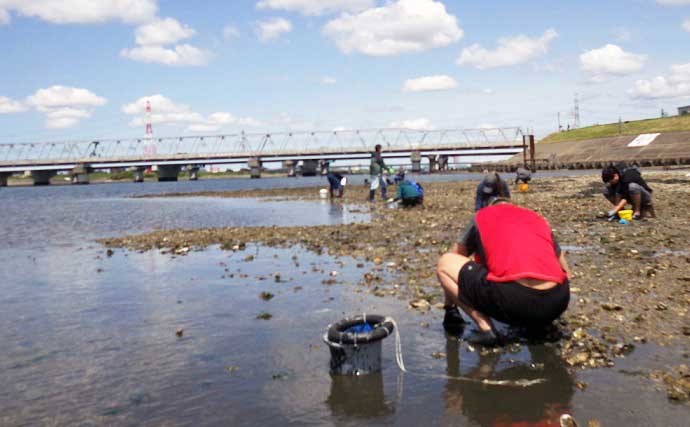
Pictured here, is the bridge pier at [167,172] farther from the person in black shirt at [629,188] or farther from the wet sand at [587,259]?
the person in black shirt at [629,188]

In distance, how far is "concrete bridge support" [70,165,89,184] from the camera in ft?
611

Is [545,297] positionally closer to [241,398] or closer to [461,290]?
[461,290]

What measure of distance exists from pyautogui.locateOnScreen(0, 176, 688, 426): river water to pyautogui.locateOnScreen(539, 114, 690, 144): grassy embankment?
121 metres

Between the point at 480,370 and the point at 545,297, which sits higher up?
the point at 545,297

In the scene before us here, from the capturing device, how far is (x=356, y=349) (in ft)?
20.6

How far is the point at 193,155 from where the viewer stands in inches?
7397

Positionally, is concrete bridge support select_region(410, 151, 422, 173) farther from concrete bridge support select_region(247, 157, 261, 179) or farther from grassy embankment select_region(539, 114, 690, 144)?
concrete bridge support select_region(247, 157, 261, 179)

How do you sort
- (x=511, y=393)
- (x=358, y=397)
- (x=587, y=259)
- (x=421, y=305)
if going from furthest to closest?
1. (x=587, y=259)
2. (x=421, y=305)
3. (x=358, y=397)
4. (x=511, y=393)

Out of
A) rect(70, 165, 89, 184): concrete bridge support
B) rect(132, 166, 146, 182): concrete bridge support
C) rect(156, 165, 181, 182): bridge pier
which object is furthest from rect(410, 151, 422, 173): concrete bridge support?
rect(70, 165, 89, 184): concrete bridge support

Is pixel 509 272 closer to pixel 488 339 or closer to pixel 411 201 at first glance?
pixel 488 339

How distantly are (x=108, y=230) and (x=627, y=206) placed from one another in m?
22.1

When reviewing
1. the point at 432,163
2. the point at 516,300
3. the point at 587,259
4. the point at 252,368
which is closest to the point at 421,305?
the point at 516,300

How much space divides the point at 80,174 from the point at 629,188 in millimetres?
195036

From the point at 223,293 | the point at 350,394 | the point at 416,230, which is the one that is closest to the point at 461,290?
the point at 350,394
